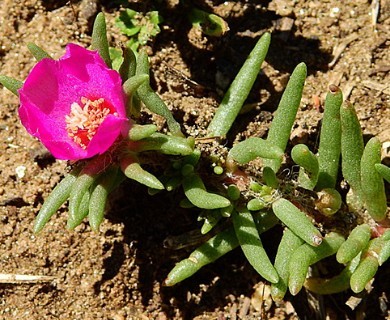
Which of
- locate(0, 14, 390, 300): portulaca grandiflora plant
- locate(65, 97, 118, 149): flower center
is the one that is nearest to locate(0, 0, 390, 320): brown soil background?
locate(0, 14, 390, 300): portulaca grandiflora plant

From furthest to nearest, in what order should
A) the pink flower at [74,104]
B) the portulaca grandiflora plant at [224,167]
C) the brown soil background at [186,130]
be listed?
the brown soil background at [186,130] → the portulaca grandiflora plant at [224,167] → the pink flower at [74,104]

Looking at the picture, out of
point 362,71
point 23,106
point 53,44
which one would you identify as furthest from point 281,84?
point 23,106

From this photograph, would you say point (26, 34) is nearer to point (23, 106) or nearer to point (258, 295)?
point (23, 106)

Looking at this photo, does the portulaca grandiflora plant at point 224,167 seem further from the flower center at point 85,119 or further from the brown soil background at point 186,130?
the brown soil background at point 186,130

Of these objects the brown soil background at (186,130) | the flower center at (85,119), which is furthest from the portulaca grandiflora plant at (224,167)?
the brown soil background at (186,130)

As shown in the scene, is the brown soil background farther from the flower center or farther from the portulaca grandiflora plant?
the flower center

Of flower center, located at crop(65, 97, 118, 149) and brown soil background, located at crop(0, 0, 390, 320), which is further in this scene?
brown soil background, located at crop(0, 0, 390, 320)

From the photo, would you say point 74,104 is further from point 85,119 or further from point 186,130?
point 186,130
